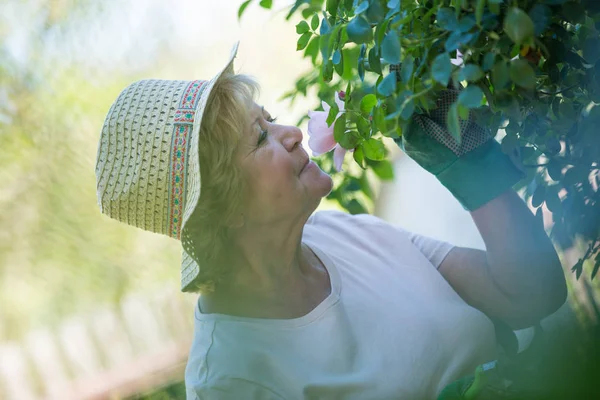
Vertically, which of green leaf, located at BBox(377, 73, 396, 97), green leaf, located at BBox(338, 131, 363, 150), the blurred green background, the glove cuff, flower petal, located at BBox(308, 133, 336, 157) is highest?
green leaf, located at BBox(377, 73, 396, 97)

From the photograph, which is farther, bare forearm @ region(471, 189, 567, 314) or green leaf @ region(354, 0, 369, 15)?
bare forearm @ region(471, 189, 567, 314)

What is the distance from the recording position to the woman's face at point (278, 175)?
1.28 meters

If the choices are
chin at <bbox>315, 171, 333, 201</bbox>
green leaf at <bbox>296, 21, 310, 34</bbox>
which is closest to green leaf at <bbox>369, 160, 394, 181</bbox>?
chin at <bbox>315, 171, 333, 201</bbox>

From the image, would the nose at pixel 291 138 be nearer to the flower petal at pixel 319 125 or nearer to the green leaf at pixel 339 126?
the flower petal at pixel 319 125

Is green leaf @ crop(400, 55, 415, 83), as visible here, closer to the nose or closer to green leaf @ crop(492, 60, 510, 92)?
green leaf @ crop(492, 60, 510, 92)

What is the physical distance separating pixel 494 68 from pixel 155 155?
76 centimetres

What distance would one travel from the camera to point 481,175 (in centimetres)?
116

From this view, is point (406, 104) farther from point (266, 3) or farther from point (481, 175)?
point (481, 175)

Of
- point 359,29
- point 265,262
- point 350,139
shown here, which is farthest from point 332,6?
point 265,262

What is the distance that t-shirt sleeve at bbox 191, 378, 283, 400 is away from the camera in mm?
1297

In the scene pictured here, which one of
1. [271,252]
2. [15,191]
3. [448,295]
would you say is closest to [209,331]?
[271,252]

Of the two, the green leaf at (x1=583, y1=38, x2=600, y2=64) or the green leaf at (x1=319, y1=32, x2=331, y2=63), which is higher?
the green leaf at (x1=583, y1=38, x2=600, y2=64)

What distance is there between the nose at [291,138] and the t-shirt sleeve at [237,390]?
477 mm

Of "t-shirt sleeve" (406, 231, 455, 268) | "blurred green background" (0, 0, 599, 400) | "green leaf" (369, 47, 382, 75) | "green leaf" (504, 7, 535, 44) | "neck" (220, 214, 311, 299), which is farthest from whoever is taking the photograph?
"blurred green background" (0, 0, 599, 400)
